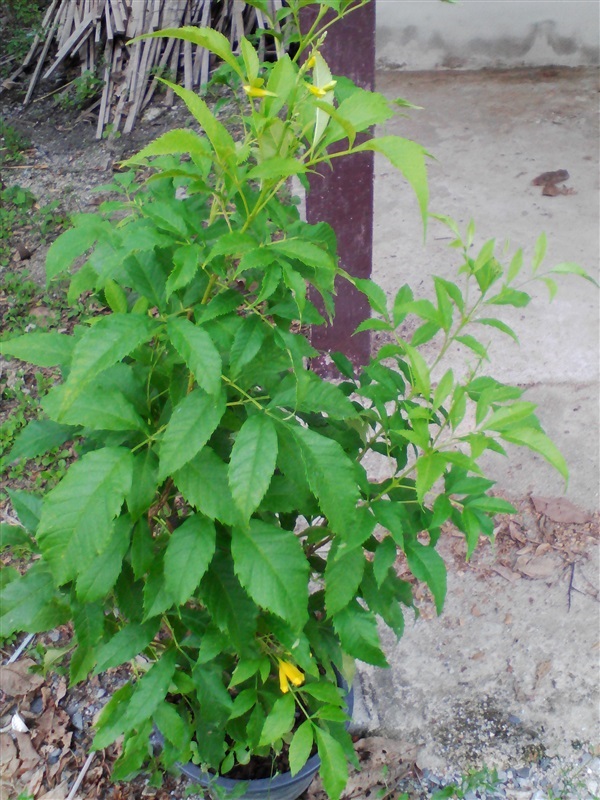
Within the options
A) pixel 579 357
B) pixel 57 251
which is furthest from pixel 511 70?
pixel 57 251

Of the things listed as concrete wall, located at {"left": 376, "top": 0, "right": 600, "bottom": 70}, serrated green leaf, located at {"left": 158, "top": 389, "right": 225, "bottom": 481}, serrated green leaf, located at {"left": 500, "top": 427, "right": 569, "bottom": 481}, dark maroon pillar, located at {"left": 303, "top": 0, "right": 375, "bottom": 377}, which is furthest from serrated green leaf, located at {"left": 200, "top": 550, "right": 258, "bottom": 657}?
concrete wall, located at {"left": 376, "top": 0, "right": 600, "bottom": 70}

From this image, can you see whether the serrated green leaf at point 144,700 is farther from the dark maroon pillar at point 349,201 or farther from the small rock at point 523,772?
the dark maroon pillar at point 349,201

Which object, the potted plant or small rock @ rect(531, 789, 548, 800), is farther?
small rock @ rect(531, 789, 548, 800)

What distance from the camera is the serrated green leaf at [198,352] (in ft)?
3.54

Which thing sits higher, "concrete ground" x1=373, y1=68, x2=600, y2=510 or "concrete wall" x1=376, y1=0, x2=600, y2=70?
"concrete wall" x1=376, y1=0, x2=600, y2=70

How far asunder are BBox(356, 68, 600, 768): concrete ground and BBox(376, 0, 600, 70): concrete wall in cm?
14

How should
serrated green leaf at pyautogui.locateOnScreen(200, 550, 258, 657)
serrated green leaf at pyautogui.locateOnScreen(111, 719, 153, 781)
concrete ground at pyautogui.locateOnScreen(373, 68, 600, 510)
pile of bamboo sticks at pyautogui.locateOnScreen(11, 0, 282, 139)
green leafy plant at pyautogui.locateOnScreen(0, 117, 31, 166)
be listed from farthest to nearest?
1. pile of bamboo sticks at pyautogui.locateOnScreen(11, 0, 282, 139)
2. green leafy plant at pyautogui.locateOnScreen(0, 117, 31, 166)
3. concrete ground at pyautogui.locateOnScreen(373, 68, 600, 510)
4. serrated green leaf at pyautogui.locateOnScreen(111, 719, 153, 781)
5. serrated green leaf at pyautogui.locateOnScreen(200, 550, 258, 657)

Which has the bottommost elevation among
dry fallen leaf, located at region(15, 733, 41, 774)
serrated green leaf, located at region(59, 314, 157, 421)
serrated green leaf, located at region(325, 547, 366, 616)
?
dry fallen leaf, located at region(15, 733, 41, 774)

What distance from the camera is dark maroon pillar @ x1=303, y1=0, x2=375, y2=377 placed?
2.52m

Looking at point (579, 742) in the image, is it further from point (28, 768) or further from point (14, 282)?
point (14, 282)

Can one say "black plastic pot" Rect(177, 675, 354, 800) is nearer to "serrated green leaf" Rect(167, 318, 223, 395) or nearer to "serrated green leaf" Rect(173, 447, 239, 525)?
"serrated green leaf" Rect(173, 447, 239, 525)

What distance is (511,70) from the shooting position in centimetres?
583

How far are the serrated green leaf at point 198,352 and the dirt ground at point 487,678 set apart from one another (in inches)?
52.3

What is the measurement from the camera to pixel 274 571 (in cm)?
124
